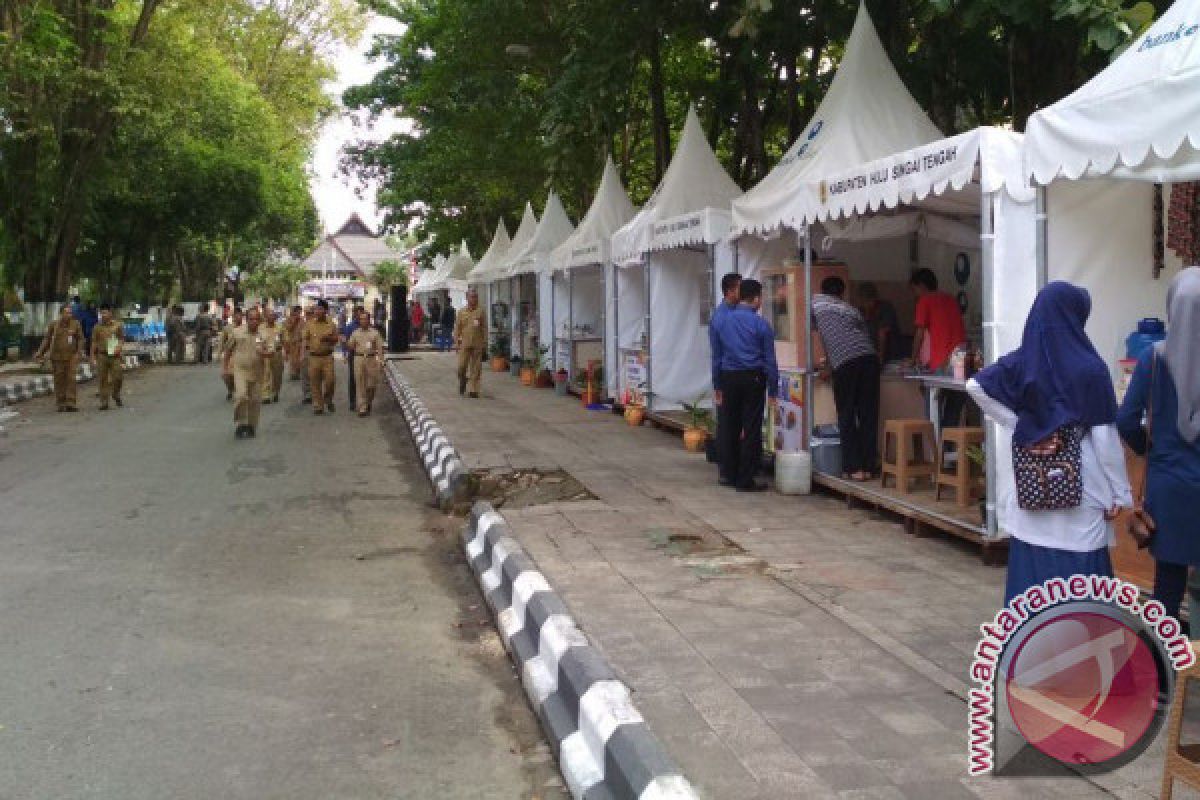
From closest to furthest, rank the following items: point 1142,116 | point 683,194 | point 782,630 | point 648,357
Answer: point 1142,116 → point 782,630 → point 683,194 → point 648,357

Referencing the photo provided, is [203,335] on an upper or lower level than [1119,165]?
lower

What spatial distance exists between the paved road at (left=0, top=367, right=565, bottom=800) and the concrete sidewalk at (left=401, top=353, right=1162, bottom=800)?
0.65 metres

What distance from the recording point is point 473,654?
5848 mm

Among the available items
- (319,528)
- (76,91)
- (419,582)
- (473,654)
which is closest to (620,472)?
(319,528)

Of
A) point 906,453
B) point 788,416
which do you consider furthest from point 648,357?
point 906,453

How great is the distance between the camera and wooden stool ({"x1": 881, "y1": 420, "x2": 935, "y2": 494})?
8375 millimetres

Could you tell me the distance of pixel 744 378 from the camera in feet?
31.3

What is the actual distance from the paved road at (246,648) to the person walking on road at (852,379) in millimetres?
3182

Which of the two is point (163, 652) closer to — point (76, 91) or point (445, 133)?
point (76, 91)

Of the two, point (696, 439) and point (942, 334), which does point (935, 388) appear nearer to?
point (942, 334)

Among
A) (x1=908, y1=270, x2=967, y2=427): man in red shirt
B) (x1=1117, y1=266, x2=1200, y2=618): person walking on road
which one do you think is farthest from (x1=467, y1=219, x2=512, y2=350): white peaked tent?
(x1=1117, y1=266, x2=1200, y2=618): person walking on road

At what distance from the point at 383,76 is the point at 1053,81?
25994 millimetres

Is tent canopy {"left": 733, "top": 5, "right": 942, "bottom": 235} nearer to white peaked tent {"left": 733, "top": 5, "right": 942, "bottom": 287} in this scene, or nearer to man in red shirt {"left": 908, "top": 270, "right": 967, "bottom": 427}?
white peaked tent {"left": 733, "top": 5, "right": 942, "bottom": 287}

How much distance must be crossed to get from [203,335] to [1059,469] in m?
30.8
